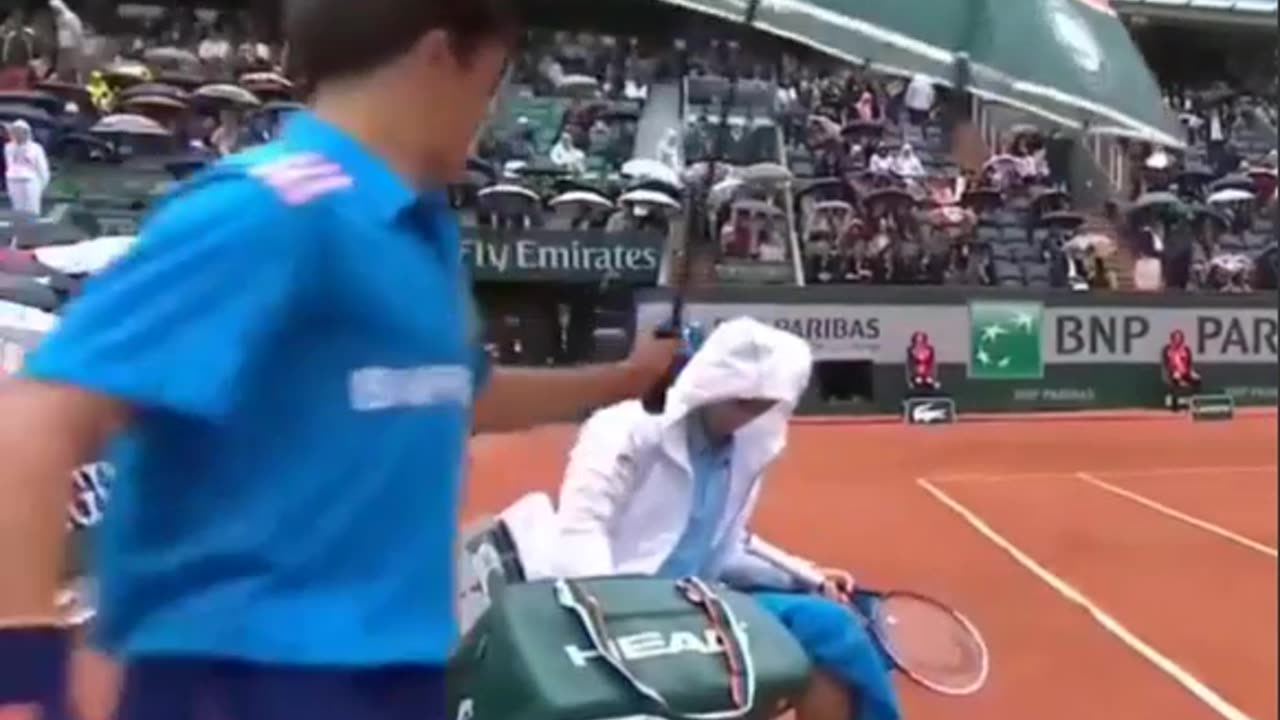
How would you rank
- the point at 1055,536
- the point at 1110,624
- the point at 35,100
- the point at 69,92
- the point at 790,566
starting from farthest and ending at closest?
the point at 69,92, the point at 35,100, the point at 1055,536, the point at 1110,624, the point at 790,566

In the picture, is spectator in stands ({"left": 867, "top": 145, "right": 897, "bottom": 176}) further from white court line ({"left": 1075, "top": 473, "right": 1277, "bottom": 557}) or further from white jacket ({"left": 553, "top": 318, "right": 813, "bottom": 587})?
white jacket ({"left": 553, "top": 318, "right": 813, "bottom": 587})

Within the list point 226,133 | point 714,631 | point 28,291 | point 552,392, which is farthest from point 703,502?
point 226,133

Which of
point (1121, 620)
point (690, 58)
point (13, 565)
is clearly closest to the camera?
point (13, 565)

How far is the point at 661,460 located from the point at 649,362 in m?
0.94

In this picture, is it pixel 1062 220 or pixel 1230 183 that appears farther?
pixel 1062 220

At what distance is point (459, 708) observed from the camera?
1964 millimetres

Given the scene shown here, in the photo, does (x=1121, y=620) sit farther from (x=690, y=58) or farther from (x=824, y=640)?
(x=690, y=58)

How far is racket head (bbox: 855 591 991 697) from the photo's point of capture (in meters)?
2.90

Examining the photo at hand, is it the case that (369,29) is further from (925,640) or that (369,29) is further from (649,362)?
(925,640)

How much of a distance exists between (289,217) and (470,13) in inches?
8.0

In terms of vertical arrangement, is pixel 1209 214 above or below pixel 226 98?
below

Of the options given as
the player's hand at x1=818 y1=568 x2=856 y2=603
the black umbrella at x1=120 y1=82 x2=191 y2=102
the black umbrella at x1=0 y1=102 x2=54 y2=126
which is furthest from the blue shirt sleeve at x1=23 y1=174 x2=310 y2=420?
the black umbrella at x1=120 y1=82 x2=191 y2=102

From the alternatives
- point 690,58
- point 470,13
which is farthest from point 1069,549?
point 690,58

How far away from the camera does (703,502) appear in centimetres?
286
